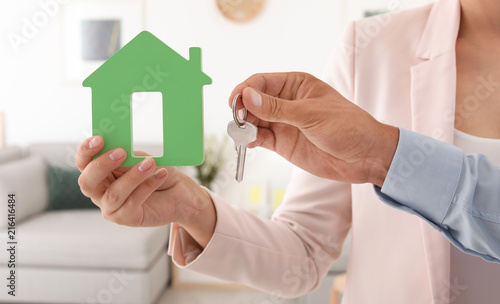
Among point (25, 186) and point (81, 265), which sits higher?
point (25, 186)

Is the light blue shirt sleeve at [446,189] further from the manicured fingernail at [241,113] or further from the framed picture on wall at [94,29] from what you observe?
the framed picture on wall at [94,29]

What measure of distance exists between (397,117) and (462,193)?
283mm

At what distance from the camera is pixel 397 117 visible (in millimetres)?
815

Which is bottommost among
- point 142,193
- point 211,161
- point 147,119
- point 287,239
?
point 211,161

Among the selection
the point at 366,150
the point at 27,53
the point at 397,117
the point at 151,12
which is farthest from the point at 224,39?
the point at 366,150

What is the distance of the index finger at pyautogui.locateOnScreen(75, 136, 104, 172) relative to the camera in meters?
0.64

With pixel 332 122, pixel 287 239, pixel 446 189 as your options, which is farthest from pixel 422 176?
pixel 287 239

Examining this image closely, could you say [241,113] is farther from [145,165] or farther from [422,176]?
[422,176]

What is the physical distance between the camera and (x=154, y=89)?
0.66 metres

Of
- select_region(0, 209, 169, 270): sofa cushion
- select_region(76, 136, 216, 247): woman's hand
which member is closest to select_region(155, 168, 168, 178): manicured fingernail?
select_region(76, 136, 216, 247): woman's hand

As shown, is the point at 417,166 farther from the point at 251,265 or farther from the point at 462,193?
the point at 251,265

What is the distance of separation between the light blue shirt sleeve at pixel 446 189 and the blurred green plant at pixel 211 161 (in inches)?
103

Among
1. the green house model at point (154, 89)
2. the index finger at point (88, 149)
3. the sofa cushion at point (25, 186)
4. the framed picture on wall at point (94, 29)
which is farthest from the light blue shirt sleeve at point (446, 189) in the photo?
the framed picture on wall at point (94, 29)

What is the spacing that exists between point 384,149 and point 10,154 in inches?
135
